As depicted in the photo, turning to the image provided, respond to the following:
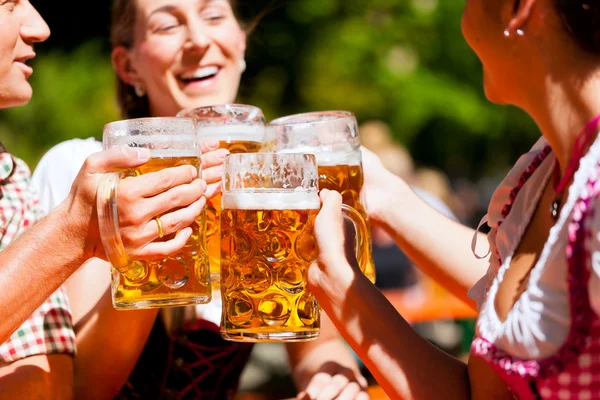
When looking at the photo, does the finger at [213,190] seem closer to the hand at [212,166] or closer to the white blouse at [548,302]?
the hand at [212,166]

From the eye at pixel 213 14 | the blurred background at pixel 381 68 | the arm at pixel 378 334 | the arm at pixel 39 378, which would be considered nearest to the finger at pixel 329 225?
the arm at pixel 378 334

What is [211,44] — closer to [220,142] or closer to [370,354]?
[220,142]

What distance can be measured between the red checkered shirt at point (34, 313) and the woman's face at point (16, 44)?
0.60 ft

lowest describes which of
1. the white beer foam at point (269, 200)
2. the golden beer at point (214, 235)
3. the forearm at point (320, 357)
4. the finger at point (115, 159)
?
the forearm at point (320, 357)

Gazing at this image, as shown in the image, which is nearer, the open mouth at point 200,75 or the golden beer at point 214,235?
the golden beer at point 214,235

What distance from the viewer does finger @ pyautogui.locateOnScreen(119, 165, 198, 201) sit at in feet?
4.18

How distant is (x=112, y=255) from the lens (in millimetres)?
1302

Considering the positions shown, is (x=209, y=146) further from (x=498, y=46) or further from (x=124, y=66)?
(x=124, y=66)

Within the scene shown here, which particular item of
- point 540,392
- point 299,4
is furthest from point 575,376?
point 299,4

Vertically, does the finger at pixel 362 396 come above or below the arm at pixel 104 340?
below

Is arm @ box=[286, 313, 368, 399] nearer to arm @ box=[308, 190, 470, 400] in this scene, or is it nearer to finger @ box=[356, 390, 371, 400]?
finger @ box=[356, 390, 371, 400]

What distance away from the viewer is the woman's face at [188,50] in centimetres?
213

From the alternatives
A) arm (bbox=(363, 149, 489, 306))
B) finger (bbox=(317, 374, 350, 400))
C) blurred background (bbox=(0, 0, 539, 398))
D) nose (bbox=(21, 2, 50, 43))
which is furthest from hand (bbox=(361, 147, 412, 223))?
blurred background (bbox=(0, 0, 539, 398))

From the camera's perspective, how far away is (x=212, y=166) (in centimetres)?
157
